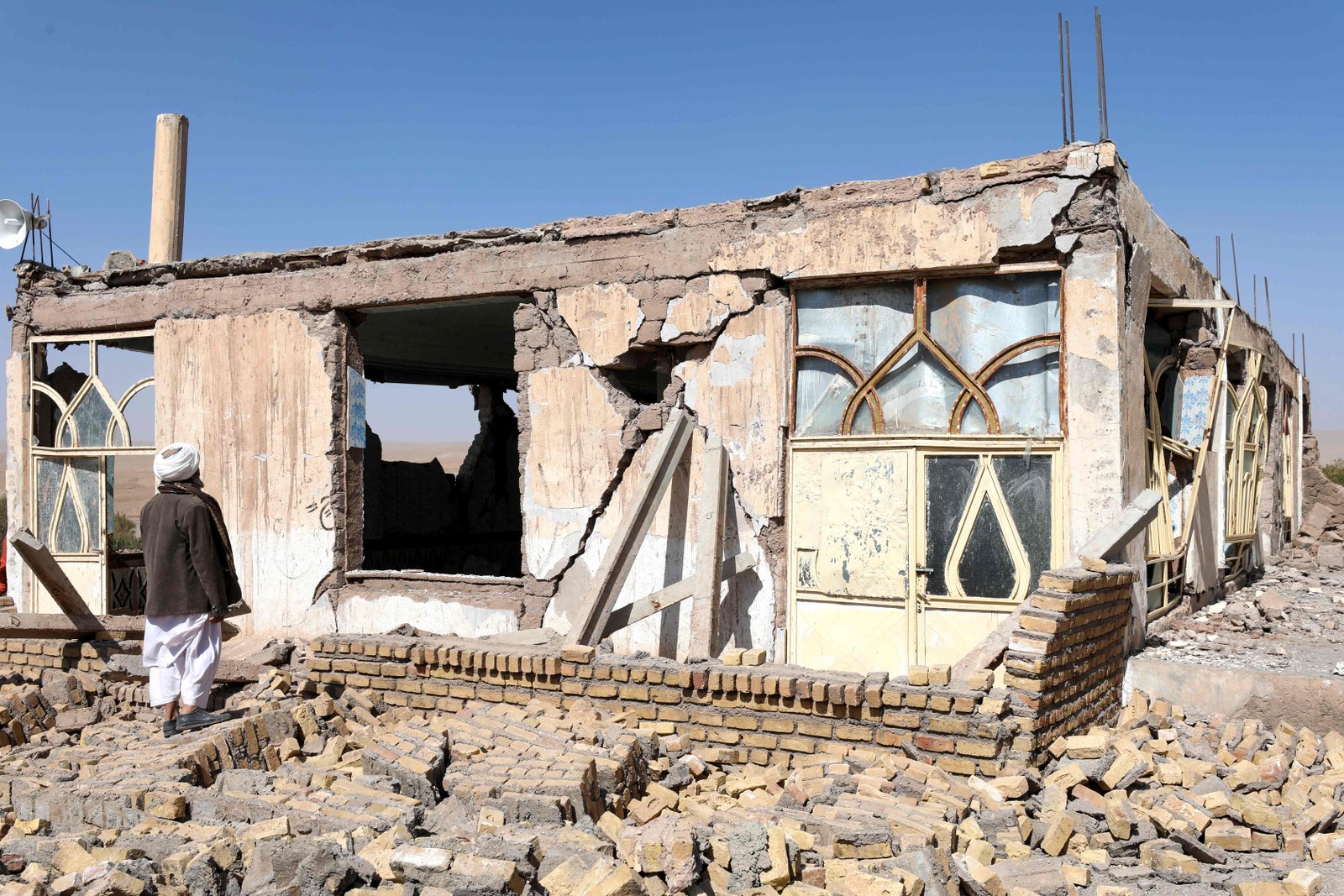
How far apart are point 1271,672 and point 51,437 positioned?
970 cm

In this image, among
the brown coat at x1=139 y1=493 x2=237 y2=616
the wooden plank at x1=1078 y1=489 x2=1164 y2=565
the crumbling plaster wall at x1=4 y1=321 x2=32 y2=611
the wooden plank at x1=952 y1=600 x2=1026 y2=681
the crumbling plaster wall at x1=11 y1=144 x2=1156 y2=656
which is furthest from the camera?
the crumbling plaster wall at x1=4 y1=321 x2=32 y2=611

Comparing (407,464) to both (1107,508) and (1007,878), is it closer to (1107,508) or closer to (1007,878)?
(1107,508)

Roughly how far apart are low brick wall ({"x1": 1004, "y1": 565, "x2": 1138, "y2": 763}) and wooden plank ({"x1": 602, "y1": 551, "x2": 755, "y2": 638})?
2.05 meters

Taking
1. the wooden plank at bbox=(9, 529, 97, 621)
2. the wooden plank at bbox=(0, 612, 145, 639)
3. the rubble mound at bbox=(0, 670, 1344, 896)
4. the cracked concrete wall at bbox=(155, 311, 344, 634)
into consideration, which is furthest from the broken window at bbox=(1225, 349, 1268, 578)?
the wooden plank at bbox=(9, 529, 97, 621)

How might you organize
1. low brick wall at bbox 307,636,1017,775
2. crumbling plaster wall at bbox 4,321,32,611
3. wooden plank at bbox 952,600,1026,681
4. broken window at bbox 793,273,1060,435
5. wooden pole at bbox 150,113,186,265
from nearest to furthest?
1. low brick wall at bbox 307,636,1017,775
2. wooden plank at bbox 952,600,1026,681
3. broken window at bbox 793,273,1060,435
4. crumbling plaster wall at bbox 4,321,32,611
5. wooden pole at bbox 150,113,186,265

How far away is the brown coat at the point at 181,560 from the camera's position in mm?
5633

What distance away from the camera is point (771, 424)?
6.86m

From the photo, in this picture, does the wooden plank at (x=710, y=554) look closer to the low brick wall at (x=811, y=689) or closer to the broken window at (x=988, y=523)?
the low brick wall at (x=811, y=689)

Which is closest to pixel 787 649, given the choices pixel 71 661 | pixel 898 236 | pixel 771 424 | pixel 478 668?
pixel 771 424

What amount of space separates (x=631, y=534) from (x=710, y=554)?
52 centimetres

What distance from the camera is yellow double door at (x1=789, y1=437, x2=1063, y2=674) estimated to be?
636 cm

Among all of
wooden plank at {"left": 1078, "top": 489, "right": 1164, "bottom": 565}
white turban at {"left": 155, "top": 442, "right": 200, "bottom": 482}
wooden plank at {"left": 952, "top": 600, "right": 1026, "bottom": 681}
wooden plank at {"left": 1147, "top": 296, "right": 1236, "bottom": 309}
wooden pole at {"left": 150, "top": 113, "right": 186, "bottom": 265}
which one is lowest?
wooden plank at {"left": 952, "top": 600, "right": 1026, "bottom": 681}

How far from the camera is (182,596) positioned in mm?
5629

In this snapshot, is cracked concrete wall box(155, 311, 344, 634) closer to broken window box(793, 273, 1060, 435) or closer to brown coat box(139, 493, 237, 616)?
A: brown coat box(139, 493, 237, 616)
